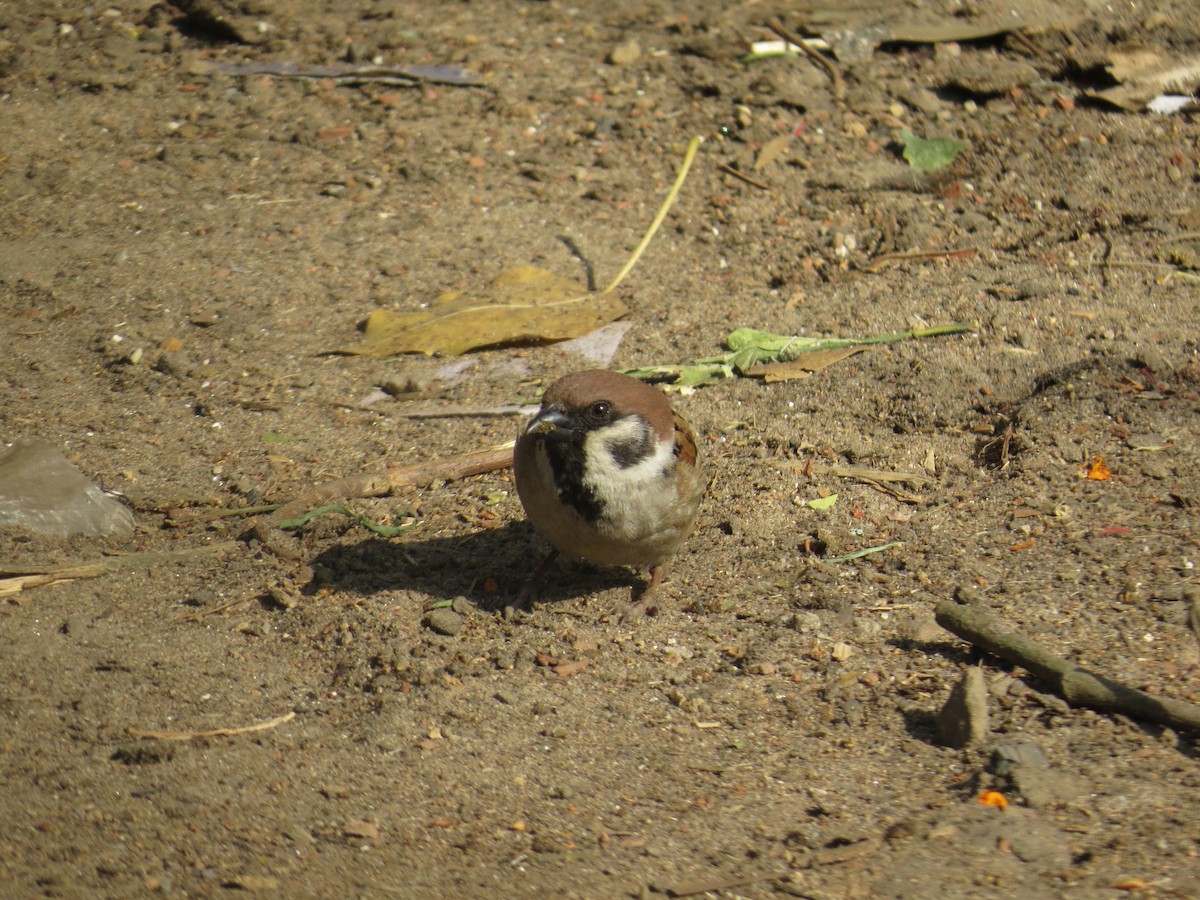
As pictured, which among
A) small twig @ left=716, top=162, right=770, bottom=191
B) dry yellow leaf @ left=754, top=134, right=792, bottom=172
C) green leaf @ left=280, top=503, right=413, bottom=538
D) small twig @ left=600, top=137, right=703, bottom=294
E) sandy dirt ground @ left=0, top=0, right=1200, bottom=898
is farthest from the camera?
dry yellow leaf @ left=754, top=134, right=792, bottom=172

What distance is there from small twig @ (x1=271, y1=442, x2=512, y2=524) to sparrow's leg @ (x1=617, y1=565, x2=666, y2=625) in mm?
902

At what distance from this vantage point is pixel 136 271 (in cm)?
600

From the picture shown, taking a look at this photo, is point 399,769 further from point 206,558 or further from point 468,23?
point 468,23

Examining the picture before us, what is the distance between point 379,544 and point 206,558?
0.61 meters

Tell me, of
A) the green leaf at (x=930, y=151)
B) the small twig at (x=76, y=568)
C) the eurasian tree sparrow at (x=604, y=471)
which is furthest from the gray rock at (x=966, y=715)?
the green leaf at (x=930, y=151)

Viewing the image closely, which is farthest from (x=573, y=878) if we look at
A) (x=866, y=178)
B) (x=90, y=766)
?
(x=866, y=178)

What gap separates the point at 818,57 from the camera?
23.9ft

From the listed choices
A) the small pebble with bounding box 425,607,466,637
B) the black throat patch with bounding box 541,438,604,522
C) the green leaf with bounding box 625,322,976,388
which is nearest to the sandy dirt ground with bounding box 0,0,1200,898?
the small pebble with bounding box 425,607,466,637

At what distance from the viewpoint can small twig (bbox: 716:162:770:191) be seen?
659 cm

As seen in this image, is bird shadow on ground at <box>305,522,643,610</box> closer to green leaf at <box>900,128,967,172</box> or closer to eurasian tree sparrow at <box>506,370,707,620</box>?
eurasian tree sparrow at <box>506,370,707,620</box>

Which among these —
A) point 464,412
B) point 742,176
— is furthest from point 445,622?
point 742,176

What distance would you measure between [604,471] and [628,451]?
0.11 m

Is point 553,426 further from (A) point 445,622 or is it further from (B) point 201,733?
(B) point 201,733

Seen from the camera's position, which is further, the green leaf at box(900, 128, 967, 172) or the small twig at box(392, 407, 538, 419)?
the green leaf at box(900, 128, 967, 172)
